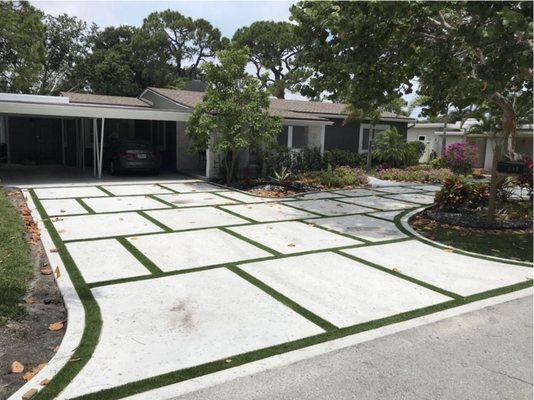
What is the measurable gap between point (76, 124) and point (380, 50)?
48.9ft

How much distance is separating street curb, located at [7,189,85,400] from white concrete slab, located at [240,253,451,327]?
6.87 ft

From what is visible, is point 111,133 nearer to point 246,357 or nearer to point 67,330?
point 67,330

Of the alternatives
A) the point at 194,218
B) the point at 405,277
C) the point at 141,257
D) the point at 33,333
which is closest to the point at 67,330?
the point at 33,333

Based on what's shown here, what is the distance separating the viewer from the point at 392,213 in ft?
34.1

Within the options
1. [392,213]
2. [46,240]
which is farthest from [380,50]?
[46,240]

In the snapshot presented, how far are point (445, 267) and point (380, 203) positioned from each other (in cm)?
575

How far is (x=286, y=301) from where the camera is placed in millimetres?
4789

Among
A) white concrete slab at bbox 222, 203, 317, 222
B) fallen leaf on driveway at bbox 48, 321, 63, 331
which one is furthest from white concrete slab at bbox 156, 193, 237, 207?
fallen leaf on driveway at bbox 48, 321, 63, 331

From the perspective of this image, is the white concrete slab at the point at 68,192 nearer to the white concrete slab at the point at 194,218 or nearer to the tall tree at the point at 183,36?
the white concrete slab at the point at 194,218

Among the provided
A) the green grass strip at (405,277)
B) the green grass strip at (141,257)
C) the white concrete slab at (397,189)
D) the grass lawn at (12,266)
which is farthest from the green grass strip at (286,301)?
the white concrete slab at (397,189)

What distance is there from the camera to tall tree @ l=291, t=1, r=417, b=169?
8164 mm

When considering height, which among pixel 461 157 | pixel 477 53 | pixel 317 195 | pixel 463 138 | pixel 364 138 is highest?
pixel 477 53

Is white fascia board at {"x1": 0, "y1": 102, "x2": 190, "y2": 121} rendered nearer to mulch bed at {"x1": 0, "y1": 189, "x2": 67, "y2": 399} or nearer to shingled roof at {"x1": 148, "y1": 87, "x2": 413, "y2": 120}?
shingled roof at {"x1": 148, "y1": 87, "x2": 413, "y2": 120}

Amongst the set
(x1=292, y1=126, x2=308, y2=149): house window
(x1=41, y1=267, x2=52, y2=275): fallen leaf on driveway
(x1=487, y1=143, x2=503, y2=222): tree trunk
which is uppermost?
(x1=292, y1=126, x2=308, y2=149): house window
